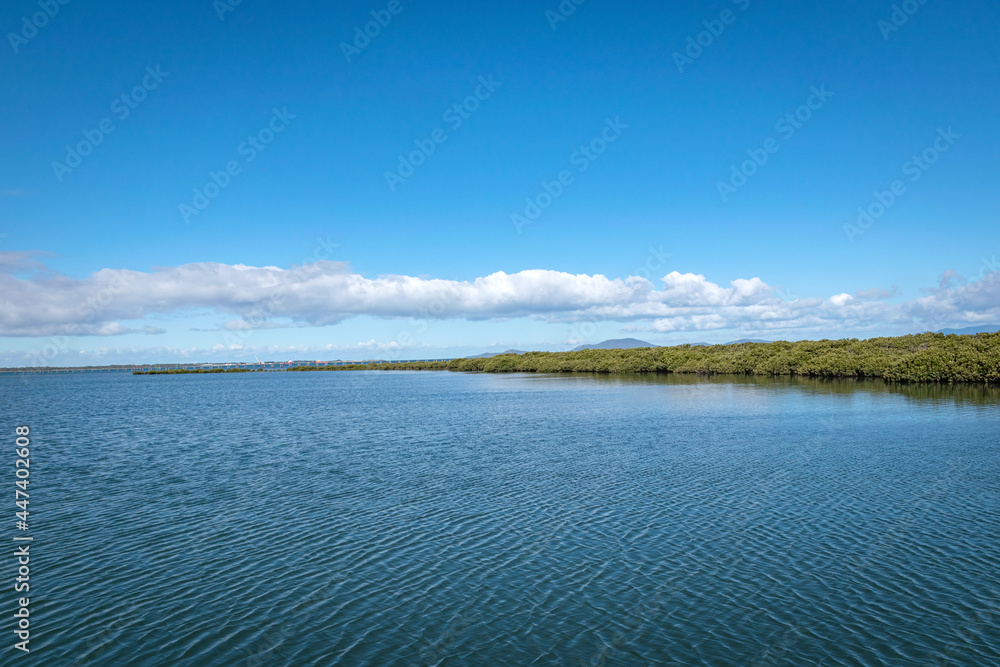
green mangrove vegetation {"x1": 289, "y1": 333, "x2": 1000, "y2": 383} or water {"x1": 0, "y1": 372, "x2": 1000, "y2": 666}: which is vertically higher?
green mangrove vegetation {"x1": 289, "y1": 333, "x2": 1000, "y2": 383}

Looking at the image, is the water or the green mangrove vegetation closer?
the water

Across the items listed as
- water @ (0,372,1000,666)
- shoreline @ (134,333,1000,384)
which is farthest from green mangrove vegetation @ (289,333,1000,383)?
water @ (0,372,1000,666)

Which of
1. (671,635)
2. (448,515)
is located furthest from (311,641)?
(448,515)

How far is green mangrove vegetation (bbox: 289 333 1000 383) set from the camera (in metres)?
80.8

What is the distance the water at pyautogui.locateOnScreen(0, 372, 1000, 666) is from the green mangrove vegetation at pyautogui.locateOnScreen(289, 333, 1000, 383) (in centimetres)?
5293

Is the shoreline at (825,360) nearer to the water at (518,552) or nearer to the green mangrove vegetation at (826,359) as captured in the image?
the green mangrove vegetation at (826,359)

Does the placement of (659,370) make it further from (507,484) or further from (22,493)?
(22,493)

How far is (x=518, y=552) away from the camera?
17516mm

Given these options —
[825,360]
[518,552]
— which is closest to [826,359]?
[825,360]

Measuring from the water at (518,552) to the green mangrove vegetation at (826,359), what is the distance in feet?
174

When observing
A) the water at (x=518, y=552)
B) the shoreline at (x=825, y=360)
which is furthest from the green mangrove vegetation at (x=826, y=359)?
the water at (x=518, y=552)

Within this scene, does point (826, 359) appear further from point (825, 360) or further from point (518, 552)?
point (518, 552)

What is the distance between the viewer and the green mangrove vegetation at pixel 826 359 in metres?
80.8

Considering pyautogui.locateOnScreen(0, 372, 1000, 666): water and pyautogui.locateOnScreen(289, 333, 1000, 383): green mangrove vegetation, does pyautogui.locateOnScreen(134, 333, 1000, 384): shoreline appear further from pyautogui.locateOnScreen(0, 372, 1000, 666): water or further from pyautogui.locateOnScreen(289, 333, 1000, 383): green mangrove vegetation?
pyautogui.locateOnScreen(0, 372, 1000, 666): water
